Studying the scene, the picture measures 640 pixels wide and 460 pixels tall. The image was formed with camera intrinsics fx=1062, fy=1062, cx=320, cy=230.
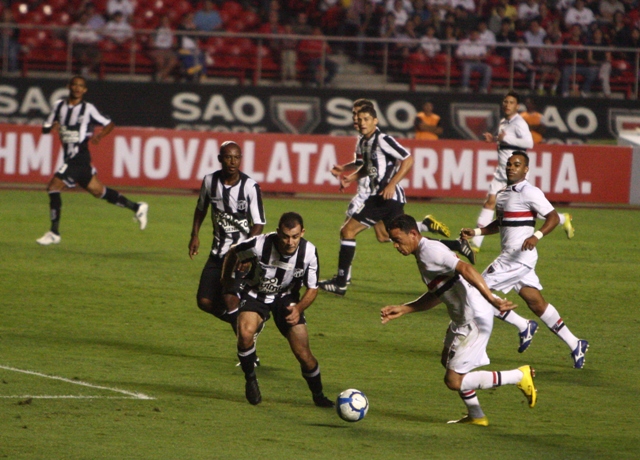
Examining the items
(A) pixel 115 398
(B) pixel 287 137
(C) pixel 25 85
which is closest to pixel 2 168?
(C) pixel 25 85

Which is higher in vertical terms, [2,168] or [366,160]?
[366,160]

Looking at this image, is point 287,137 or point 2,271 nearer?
point 2,271

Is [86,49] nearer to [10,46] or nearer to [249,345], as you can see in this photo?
[10,46]

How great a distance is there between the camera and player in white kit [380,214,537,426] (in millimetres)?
7121

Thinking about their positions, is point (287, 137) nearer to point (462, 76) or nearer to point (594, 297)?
point (462, 76)

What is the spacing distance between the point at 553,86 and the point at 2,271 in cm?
1557

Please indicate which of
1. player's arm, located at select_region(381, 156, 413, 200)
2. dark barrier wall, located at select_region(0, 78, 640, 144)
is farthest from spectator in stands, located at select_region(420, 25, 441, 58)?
player's arm, located at select_region(381, 156, 413, 200)

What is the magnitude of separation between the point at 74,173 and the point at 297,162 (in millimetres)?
7161

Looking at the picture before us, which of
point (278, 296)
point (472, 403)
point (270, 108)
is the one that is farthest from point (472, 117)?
point (472, 403)

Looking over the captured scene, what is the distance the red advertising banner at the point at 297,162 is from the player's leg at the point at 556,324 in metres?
12.3

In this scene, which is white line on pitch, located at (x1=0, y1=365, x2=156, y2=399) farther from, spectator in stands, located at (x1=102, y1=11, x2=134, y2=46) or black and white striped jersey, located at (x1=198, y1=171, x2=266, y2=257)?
spectator in stands, located at (x1=102, y1=11, x2=134, y2=46)

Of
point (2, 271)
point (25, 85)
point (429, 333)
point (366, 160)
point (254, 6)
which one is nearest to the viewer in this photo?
point (429, 333)

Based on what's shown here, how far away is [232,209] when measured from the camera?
29.2ft

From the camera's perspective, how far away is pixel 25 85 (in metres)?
23.9
